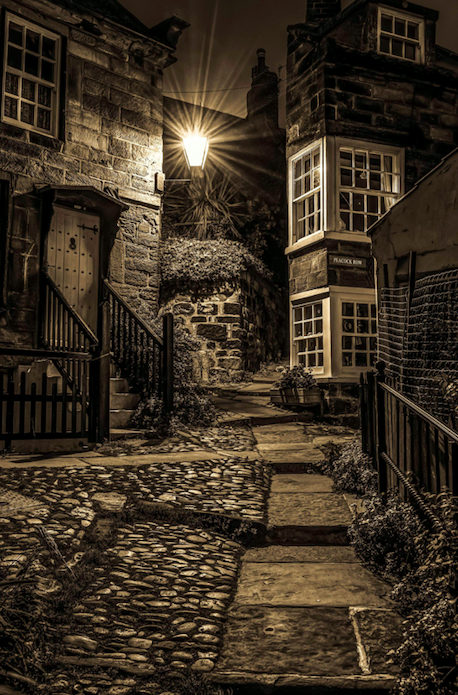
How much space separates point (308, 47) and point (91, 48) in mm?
4153

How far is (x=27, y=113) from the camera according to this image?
10.1m

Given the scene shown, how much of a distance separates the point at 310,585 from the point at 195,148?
990cm

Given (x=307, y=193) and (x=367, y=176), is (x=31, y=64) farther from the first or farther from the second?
(x=367, y=176)

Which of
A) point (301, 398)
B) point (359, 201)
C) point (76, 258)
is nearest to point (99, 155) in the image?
point (76, 258)

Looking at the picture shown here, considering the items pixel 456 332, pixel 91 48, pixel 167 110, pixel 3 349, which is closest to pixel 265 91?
pixel 167 110

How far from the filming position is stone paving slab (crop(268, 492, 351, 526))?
14.0 ft

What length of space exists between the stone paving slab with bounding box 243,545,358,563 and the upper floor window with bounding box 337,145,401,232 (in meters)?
8.01

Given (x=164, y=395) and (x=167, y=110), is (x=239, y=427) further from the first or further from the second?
(x=167, y=110)

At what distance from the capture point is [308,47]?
1153cm

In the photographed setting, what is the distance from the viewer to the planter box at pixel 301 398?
386 inches

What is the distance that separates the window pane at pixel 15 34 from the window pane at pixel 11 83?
0.56 metres

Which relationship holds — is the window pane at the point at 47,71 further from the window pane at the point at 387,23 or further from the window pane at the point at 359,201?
the window pane at the point at 387,23

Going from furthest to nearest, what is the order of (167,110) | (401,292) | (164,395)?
(167,110) < (164,395) < (401,292)

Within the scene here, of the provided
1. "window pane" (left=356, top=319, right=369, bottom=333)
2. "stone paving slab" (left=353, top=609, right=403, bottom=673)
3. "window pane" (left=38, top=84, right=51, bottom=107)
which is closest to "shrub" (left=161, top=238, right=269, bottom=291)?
"window pane" (left=356, top=319, right=369, bottom=333)
